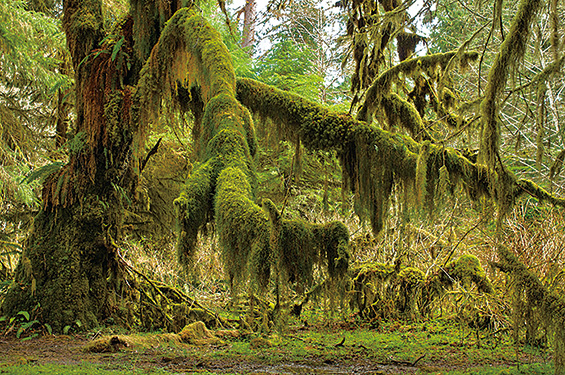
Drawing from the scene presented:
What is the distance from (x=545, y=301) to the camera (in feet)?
13.3

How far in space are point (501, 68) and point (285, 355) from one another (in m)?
4.31

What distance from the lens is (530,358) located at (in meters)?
5.84

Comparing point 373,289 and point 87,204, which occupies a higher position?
point 87,204

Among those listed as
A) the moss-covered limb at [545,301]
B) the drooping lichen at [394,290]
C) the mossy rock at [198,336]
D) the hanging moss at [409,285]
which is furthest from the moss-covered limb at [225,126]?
the hanging moss at [409,285]

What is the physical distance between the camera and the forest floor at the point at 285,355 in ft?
16.2

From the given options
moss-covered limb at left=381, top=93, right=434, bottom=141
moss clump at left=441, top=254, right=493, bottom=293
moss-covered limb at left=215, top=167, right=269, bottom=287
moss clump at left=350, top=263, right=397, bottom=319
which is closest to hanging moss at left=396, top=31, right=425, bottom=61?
moss-covered limb at left=381, top=93, right=434, bottom=141

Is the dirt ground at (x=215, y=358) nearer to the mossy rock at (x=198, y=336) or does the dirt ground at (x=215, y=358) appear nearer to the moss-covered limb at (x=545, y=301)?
the mossy rock at (x=198, y=336)

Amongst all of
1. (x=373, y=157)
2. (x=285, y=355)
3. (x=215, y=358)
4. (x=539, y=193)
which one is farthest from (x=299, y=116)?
(x=215, y=358)

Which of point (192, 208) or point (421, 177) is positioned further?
point (421, 177)

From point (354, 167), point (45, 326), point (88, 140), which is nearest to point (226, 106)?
point (354, 167)

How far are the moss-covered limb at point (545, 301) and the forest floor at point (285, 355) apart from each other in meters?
0.48

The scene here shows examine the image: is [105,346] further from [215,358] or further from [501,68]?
[501,68]

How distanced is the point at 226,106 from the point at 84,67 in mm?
4541

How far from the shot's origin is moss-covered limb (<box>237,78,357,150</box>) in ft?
19.6
